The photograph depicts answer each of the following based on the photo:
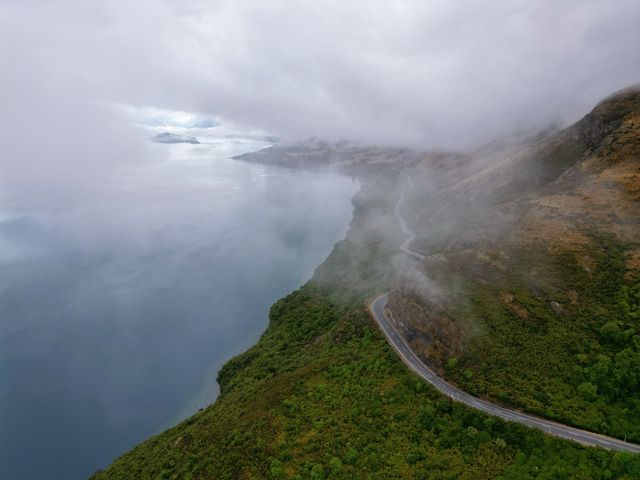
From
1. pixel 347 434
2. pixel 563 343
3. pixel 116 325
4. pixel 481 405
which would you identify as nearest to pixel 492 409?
pixel 481 405

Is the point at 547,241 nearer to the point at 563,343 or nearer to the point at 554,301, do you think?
the point at 554,301

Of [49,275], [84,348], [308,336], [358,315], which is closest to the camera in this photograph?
[358,315]

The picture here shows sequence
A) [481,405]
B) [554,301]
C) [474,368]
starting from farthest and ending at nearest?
→ [554,301]
[474,368]
[481,405]

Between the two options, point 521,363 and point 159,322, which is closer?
point 521,363

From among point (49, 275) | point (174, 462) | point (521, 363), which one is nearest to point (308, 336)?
point (174, 462)

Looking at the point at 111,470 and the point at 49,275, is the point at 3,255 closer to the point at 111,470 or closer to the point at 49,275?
the point at 49,275

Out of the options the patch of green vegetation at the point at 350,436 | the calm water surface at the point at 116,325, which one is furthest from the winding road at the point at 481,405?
the calm water surface at the point at 116,325

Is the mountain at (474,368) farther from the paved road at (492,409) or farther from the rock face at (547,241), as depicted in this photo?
the paved road at (492,409)
